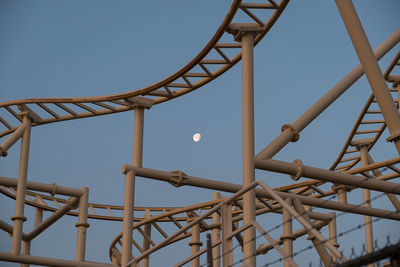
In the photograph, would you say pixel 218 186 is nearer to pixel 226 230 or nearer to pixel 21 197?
pixel 21 197

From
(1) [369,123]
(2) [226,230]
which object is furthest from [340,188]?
(2) [226,230]

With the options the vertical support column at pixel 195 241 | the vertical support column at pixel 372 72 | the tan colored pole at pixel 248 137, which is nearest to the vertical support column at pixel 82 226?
the vertical support column at pixel 195 241

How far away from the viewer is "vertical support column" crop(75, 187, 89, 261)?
19328 mm

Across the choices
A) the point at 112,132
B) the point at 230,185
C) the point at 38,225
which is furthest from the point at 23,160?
the point at 112,132

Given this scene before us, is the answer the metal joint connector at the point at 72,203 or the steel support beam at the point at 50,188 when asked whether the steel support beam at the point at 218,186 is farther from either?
the metal joint connector at the point at 72,203

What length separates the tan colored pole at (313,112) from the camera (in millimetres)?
13367

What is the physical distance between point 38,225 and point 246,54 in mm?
10429

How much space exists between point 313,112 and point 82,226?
8.09 m

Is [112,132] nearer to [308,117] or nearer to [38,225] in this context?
[38,225]

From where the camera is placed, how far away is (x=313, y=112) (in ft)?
46.5

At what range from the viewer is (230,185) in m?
17.6

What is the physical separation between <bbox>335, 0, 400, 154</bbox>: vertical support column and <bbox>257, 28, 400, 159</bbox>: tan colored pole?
217 cm

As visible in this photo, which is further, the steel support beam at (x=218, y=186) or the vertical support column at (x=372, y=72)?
the steel support beam at (x=218, y=186)

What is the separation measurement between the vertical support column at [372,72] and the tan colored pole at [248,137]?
7.60ft
